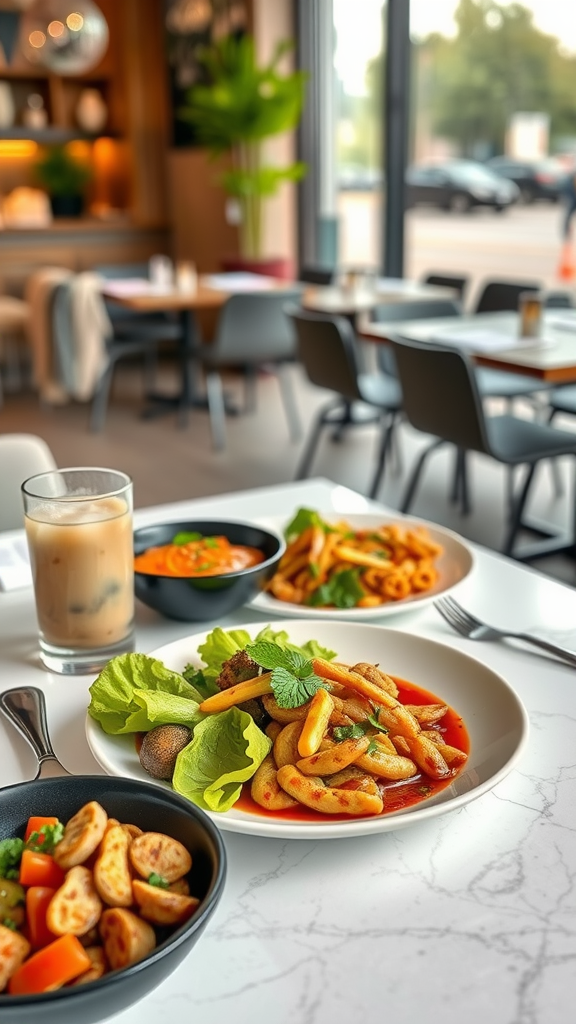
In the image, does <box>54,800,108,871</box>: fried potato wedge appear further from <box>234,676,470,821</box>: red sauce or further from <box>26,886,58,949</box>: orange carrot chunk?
<box>234,676,470,821</box>: red sauce

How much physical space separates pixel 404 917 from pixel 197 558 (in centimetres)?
55

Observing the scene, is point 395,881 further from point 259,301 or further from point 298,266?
point 298,266

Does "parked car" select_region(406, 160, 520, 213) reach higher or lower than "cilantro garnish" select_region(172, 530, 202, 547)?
higher

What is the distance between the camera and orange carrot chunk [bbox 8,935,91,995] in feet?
1.77

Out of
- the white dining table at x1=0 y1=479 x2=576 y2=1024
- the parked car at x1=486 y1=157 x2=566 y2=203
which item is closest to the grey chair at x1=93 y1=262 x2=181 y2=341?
the parked car at x1=486 y1=157 x2=566 y2=203

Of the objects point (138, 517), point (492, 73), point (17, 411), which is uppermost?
point (492, 73)

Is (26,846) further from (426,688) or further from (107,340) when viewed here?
(107,340)

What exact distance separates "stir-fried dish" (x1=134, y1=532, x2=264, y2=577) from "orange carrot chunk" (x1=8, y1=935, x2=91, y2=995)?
0.54 metres

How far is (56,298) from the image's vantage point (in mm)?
5309

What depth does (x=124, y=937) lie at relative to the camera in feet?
1.84

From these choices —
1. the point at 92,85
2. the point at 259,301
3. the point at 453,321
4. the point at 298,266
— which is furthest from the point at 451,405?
the point at 92,85

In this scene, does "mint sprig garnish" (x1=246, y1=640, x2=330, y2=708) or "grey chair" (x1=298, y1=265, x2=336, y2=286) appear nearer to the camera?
"mint sprig garnish" (x1=246, y1=640, x2=330, y2=708)

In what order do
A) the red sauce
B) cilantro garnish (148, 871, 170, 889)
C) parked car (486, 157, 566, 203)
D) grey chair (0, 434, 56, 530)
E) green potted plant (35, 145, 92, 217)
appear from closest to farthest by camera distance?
cilantro garnish (148, 871, 170, 889)
the red sauce
grey chair (0, 434, 56, 530)
parked car (486, 157, 566, 203)
green potted plant (35, 145, 92, 217)

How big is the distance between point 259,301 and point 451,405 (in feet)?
6.75
